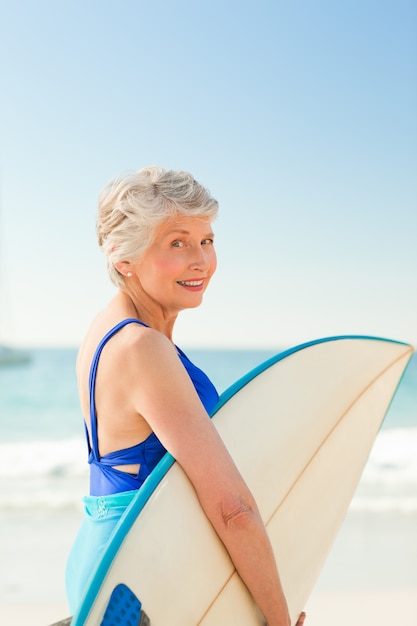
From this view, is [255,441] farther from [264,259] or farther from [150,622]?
[264,259]

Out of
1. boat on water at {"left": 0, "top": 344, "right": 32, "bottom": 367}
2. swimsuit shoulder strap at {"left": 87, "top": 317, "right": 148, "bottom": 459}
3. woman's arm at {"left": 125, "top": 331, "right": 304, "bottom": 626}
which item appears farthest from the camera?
boat on water at {"left": 0, "top": 344, "right": 32, "bottom": 367}

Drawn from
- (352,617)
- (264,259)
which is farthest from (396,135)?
(352,617)

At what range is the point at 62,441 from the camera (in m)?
11.8

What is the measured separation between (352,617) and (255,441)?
2.21 metres

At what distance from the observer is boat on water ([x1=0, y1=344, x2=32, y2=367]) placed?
2180 cm

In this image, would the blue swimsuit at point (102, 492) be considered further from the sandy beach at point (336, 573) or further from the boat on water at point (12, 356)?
the boat on water at point (12, 356)

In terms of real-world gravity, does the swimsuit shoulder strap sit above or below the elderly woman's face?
below

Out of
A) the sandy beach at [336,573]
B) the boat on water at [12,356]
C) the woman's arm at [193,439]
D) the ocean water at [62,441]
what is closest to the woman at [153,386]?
the woman's arm at [193,439]

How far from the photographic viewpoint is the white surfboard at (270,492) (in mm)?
1380

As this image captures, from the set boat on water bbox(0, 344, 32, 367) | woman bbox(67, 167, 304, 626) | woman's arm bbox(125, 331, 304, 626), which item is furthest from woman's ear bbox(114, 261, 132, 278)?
boat on water bbox(0, 344, 32, 367)

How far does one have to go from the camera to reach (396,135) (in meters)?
20.6

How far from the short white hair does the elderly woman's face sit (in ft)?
0.07

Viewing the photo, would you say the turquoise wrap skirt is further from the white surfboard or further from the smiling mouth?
the smiling mouth

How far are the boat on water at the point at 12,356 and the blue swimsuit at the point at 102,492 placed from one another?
68.4ft
